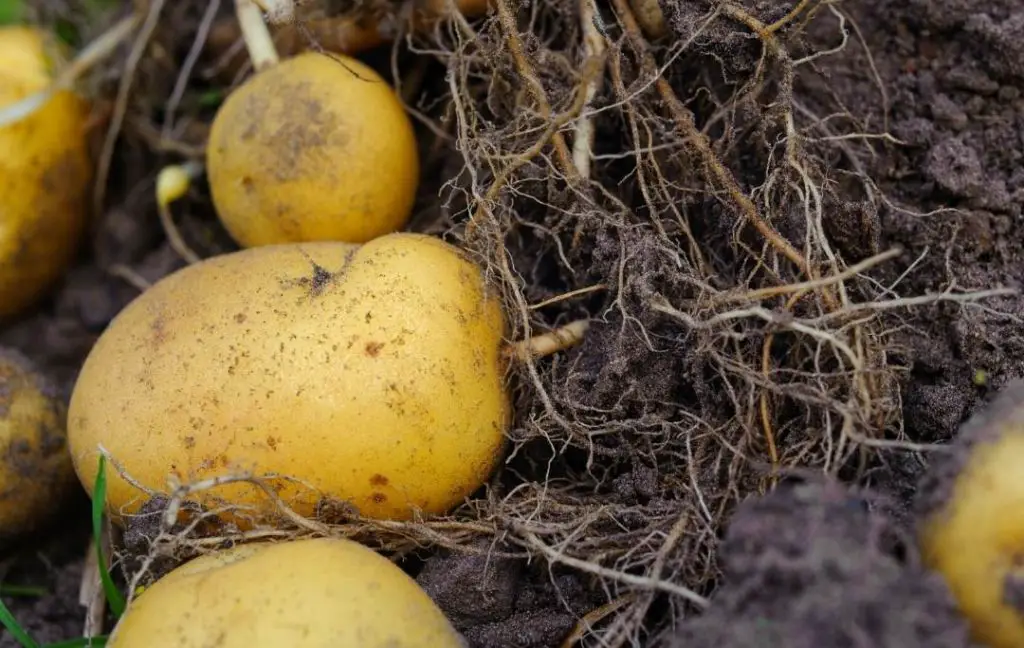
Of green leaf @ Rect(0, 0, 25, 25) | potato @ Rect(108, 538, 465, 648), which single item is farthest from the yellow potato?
green leaf @ Rect(0, 0, 25, 25)

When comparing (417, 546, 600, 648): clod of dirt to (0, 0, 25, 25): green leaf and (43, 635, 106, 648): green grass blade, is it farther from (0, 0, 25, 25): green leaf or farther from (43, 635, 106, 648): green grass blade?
(0, 0, 25, 25): green leaf

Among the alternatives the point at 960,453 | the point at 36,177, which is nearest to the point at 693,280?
the point at 960,453

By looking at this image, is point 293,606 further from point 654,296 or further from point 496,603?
point 654,296

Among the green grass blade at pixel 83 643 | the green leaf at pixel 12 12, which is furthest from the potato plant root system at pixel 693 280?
the green leaf at pixel 12 12

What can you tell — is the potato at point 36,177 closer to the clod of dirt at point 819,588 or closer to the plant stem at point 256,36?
the plant stem at point 256,36

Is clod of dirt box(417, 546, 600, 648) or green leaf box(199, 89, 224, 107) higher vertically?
green leaf box(199, 89, 224, 107)

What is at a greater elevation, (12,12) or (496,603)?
(12,12)
